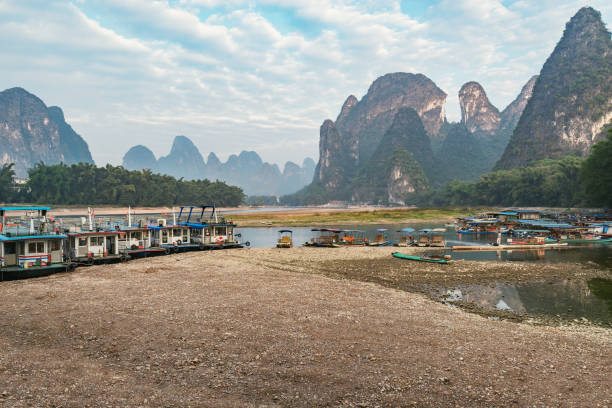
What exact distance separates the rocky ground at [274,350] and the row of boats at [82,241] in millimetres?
3427

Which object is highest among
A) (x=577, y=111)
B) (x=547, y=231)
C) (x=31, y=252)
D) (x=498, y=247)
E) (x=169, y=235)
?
(x=577, y=111)

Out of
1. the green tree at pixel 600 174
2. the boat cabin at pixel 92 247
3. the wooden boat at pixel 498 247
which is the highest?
the green tree at pixel 600 174

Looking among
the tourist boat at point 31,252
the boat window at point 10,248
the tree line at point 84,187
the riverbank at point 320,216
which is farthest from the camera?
the tree line at point 84,187

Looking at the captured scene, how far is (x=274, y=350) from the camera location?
1343cm

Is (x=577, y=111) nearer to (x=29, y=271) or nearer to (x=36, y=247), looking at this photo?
(x=36, y=247)

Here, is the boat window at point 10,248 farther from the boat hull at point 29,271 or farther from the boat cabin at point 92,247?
the boat cabin at point 92,247

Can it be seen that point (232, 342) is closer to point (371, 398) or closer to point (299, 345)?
point (299, 345)

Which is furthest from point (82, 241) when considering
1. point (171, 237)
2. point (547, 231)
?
point (547, 231)

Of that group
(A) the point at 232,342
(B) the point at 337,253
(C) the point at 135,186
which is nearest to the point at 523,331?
(A) the point at 232,342

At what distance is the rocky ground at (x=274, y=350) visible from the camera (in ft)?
34.3

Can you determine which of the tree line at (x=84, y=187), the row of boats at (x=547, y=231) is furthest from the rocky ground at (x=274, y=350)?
the tree line at (x=84, y=187)

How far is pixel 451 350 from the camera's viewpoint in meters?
13.9

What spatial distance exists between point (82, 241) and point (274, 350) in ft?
86.2

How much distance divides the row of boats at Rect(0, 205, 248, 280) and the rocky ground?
135 inches
